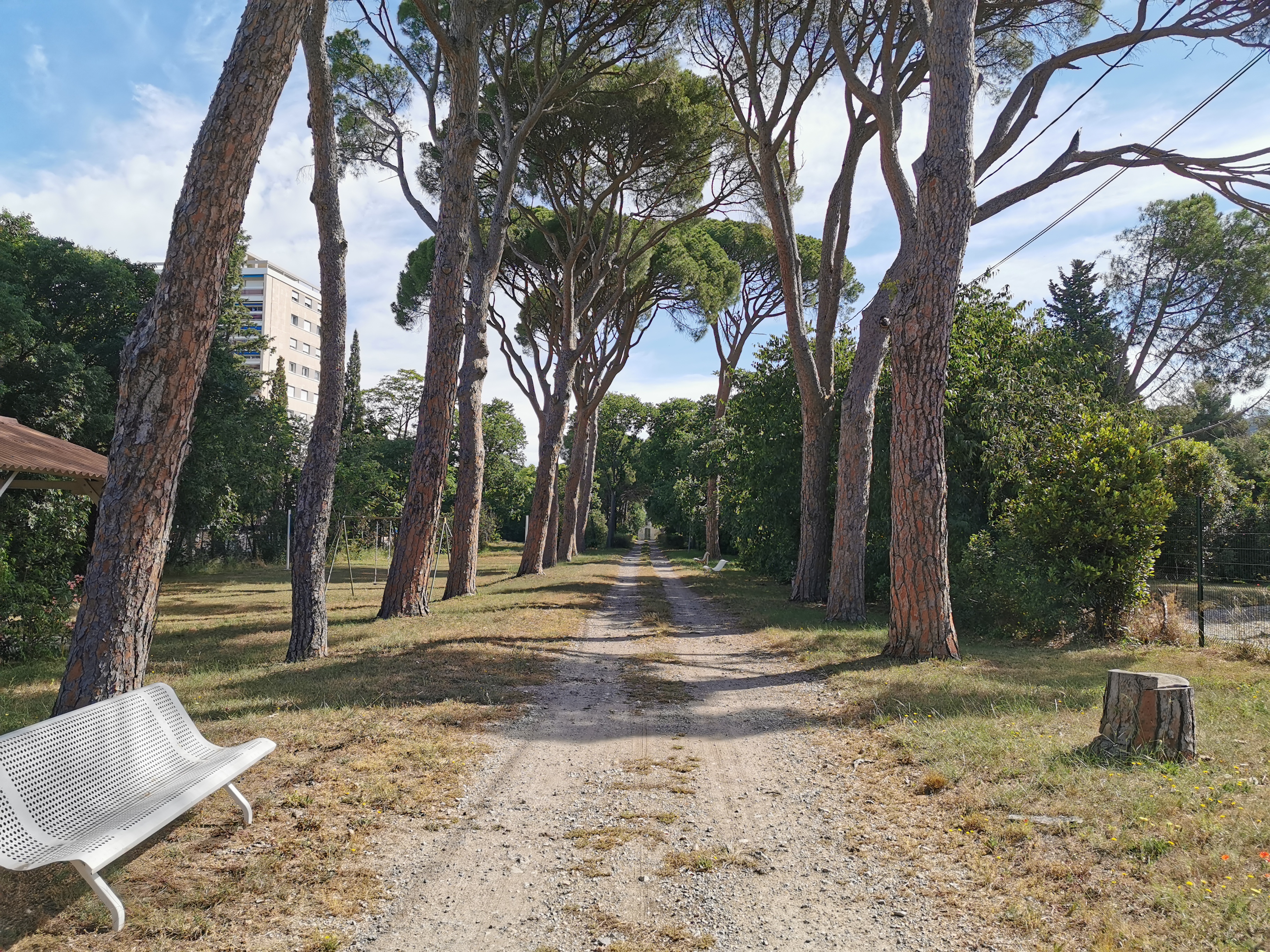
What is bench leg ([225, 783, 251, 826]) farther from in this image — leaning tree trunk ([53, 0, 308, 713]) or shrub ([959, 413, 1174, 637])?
shrub ([959, 413, 1174, 637])

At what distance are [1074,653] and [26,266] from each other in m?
22.3

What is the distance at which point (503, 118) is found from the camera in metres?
15.5

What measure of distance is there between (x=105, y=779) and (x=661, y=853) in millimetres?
2604

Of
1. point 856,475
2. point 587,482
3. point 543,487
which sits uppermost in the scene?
point 587,482

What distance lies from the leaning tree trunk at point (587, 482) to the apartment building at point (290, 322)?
22.9 metres

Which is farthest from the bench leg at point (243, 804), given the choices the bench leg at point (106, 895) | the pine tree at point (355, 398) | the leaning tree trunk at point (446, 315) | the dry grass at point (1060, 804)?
the pine tree at point (355, 398)

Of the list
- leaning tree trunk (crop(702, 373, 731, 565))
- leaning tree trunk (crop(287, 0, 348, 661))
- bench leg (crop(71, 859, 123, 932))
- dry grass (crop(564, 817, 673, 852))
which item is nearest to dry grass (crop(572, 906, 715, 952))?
dry grass (crop(564, 817, 673, 852))

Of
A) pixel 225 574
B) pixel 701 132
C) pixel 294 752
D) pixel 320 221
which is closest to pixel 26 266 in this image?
pixel 225 574

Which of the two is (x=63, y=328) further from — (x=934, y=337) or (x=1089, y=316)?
(x=1089, y=316)

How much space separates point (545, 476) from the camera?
71.6ft

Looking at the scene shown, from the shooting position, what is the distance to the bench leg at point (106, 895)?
8.96 feet

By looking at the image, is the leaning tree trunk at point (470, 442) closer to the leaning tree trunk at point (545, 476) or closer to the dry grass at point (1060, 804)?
the leaning tree trunk at point (545, 476)

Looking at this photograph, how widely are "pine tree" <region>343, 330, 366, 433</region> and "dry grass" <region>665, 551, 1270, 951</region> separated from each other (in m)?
35.2

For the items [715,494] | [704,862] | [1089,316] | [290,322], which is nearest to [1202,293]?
[1089,316]
